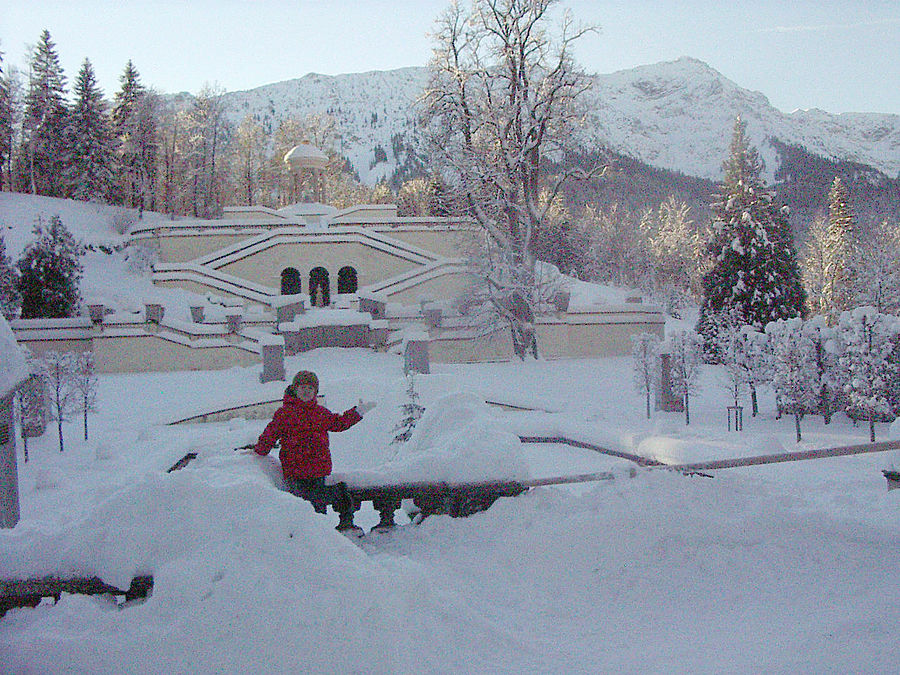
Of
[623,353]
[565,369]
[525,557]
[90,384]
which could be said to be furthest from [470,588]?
[623,353]

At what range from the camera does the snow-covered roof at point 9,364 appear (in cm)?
603

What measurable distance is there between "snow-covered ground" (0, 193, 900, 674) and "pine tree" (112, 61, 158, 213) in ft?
155

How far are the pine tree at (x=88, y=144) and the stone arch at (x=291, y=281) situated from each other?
20697mm

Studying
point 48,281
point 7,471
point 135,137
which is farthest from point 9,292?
point 135,137

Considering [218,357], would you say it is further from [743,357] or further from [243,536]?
[243,536]

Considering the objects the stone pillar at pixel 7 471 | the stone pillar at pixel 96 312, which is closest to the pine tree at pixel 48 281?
the stone pillar at pixel 96 312

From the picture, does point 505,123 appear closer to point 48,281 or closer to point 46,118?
point 48,281

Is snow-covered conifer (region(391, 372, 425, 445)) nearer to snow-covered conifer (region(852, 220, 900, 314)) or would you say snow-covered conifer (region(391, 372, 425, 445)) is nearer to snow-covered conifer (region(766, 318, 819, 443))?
snow-covered conifer (region(766, 318, 819, 443))

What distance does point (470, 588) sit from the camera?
4.39 metres

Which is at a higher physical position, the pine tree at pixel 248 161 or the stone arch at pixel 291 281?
the pine tree at pixel 248 161

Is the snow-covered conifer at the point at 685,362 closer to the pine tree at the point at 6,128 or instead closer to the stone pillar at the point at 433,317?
the stone pillar at the point at 433,317

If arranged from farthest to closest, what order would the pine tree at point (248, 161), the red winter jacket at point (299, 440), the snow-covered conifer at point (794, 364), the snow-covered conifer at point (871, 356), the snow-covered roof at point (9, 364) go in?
1. the pine tree at point (248, 161)
2. the snow-covered conifer at point (794, 364)
3. the snow-covered conifer at point (871, 356)
4. the snow-covered roof at point (9, 364)
5. the red winter jacket at point (299, 440)

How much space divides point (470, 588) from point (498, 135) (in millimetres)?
18512

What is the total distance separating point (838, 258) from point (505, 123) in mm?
24241
